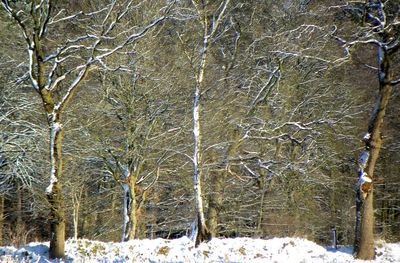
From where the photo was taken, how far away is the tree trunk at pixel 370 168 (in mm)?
10977

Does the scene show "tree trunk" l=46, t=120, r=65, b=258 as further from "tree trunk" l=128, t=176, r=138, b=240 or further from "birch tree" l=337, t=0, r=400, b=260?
"birch tree" l=337, t=0, r=400, b=260

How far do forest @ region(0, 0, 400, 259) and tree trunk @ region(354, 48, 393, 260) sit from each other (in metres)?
0.03

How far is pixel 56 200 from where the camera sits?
32.2ft

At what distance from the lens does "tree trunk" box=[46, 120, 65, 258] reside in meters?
9.77

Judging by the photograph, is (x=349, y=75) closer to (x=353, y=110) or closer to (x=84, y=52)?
(x=353, y=110)

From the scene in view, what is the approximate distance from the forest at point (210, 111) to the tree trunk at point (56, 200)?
81.4 inches

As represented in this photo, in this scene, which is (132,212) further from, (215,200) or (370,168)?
(370,168)

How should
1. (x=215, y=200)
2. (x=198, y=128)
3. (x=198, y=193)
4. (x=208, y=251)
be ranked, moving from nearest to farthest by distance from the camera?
(x=208, y=251) → (x=198, y=193) → (x=198, y=128) → (x=215, y=200)

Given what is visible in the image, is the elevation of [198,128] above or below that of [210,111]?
below

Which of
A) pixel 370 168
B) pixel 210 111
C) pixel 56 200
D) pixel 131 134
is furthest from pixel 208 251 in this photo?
pixel 210 111

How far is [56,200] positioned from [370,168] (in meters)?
8.13

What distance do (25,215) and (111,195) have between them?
6.37m

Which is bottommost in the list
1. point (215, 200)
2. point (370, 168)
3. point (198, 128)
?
point (215, 200)

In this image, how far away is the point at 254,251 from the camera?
396 inches
